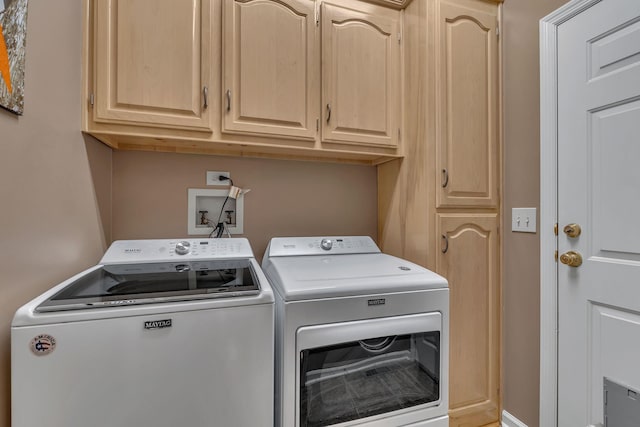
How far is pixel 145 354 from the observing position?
91cm

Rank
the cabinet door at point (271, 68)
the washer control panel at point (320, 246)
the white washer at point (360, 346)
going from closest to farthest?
the white washer at point (360, 346), the cabinet door at point (271, 68), the washer control panel at point (320, 246)

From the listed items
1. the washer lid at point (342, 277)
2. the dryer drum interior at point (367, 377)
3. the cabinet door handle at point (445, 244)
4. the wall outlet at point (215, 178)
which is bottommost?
the dryer drum interior at point (367, 377)

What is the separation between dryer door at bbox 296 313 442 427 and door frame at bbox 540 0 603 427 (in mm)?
595

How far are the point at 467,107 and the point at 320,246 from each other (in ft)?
3.56

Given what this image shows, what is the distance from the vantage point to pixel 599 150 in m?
1.27

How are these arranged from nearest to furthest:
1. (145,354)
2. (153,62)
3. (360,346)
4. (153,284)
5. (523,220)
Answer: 1. (145,354)
2. (153,284)
3. (360,346)
4. (153,62)
5. (523,220)

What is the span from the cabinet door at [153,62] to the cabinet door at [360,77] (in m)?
0.59

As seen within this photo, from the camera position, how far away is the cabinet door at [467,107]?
5.16ft

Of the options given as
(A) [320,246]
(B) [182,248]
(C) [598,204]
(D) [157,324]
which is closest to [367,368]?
(A) [320,246]

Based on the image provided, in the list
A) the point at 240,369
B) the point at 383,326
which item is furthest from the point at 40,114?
the point at 383,326

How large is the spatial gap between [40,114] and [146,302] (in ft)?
2.31

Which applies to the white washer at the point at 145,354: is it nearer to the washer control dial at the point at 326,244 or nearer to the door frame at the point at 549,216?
the washer control dial at the point at 326,244

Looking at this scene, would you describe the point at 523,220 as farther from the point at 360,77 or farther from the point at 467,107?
the point at 360,77

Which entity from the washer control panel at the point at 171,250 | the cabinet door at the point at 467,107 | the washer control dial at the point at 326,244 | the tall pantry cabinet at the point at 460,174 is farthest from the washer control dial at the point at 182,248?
the cabinet door at the point at 467,107
